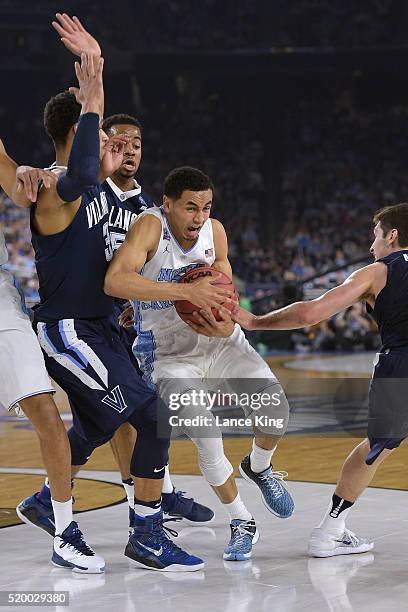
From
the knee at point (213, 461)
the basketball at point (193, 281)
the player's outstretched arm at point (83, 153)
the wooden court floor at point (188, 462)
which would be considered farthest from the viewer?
the wooden court floor at point (188, 462)

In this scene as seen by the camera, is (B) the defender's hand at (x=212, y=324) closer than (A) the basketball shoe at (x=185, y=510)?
Yes

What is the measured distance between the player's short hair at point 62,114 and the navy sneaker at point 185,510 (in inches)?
81.9

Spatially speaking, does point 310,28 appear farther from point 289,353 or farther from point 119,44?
point 289,353

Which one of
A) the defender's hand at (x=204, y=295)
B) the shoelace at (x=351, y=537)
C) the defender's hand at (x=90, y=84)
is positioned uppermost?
the defender's hand at (x=90, y=84)

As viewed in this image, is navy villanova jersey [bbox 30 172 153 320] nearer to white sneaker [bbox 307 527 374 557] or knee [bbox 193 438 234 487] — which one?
knee [bbox 193 438 234 487]

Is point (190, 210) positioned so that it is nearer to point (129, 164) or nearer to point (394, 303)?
point (129, 164)

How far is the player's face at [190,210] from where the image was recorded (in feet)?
16.5

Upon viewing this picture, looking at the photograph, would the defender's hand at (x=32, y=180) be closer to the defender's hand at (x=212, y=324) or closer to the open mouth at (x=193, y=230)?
the open mouth at (x=193, y=230)

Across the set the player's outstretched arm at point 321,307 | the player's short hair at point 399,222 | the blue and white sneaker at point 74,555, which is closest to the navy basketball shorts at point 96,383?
the blue and white sneaker at point 74,555

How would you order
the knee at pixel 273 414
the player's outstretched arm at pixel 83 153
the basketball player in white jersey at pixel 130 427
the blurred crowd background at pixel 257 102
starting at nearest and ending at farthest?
the player's outstretched arm at pixel 83 153 → the knee at pixel 273 414 → the basketball player in white jersey at pixel 130 427 → the blurred crowd background at pixel 257 102

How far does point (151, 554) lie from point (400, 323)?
1.57 m

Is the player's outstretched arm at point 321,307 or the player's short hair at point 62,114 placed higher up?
the player's short hair at point 62,114

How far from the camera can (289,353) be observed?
18281 mm

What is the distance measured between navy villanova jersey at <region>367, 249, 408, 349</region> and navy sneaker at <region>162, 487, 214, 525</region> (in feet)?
4.86
